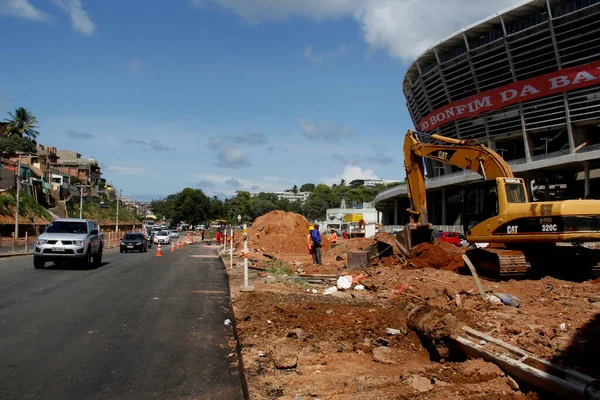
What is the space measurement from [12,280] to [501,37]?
132ft

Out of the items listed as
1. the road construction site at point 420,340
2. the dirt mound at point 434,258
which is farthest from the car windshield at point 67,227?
the dirt mound at point 434,258

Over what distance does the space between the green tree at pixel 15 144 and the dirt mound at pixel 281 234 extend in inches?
2175

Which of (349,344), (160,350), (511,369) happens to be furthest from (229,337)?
(511,369)

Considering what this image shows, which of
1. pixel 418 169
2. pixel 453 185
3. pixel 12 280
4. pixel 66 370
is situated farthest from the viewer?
pixel 453 185

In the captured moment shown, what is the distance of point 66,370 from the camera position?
19.9 feet

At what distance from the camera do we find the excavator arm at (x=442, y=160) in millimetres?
15594

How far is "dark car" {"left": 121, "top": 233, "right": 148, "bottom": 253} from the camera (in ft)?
113

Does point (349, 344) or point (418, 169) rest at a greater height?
point (418, 169)

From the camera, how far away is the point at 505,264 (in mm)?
12773

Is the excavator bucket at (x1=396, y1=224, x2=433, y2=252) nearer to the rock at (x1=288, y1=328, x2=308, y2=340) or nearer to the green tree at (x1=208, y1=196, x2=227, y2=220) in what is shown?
the rock at (x1=288, y1=328, x2=308, y2=340)

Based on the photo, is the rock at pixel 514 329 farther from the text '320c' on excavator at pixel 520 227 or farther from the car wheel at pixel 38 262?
the car wheel at pixel 38 262

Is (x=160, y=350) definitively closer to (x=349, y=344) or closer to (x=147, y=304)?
(x=349, y=344)

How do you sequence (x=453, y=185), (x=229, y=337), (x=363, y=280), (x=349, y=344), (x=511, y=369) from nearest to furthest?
(x=511, y=369), (x=349, y=344), (x=229, y=337), (x=363, y=280), (x=453, y=185)

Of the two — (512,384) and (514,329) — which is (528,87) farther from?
(512,384)
